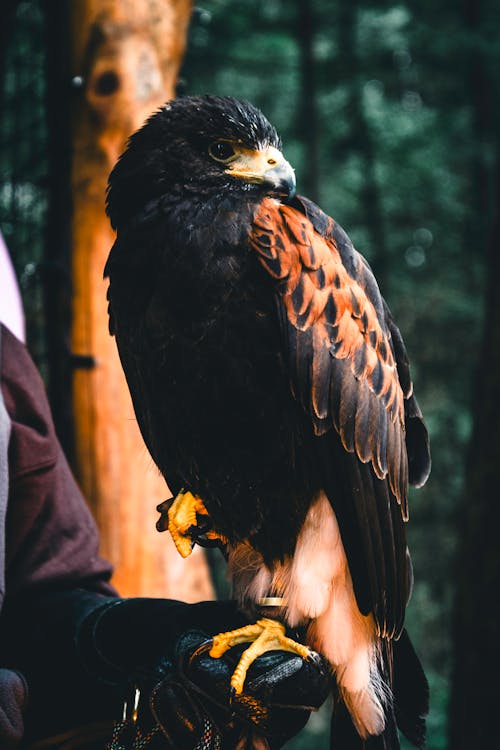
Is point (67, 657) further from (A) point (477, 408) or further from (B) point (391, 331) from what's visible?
(A) point (477, 408)

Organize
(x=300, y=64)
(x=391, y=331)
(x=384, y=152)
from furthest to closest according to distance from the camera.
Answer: (x=384, y=152) < (x=300, y=64) < (x=391, y=331)

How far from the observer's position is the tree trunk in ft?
10.3

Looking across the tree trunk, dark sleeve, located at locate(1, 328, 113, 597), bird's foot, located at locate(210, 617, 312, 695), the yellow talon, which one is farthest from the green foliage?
bird's foot, located at locate(210, 617, 312, 695)

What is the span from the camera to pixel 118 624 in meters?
2.07

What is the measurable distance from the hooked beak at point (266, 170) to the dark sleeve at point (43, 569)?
2.87 feet

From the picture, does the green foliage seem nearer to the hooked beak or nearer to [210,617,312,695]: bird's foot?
the hooked beak

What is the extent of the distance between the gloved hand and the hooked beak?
1.18 m

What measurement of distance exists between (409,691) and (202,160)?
1.63 metres

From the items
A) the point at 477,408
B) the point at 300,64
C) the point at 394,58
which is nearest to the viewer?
the point at 477,408

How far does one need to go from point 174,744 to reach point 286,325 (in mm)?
1107

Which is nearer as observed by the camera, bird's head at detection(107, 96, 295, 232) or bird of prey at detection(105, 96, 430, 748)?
bird of prey at detection(105, 96, 430, 748)

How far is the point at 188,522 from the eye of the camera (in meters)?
2.18

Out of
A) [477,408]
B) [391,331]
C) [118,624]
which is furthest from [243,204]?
[477,408]

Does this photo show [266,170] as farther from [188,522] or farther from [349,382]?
[188,522]
